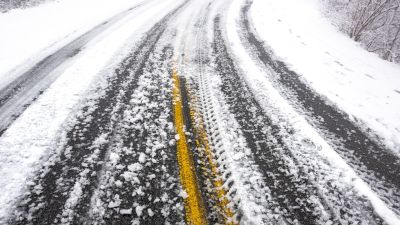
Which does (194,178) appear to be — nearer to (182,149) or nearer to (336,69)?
(182,149)

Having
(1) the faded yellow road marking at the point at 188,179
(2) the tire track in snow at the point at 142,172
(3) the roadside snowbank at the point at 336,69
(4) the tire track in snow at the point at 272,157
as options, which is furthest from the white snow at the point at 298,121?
(2) the tire track in snow at the point at 142,172

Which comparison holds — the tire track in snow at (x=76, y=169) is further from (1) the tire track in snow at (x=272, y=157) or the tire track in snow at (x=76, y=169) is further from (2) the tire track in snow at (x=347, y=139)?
(2) the tire track in snow at (x=347, y=139)

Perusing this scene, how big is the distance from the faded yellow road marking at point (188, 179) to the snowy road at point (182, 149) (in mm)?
12

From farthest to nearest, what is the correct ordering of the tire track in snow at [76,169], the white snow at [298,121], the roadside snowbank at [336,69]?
the roadside snowbank at [336,69] < the white snow at [298,121] < the tire track in snow at [76,169]

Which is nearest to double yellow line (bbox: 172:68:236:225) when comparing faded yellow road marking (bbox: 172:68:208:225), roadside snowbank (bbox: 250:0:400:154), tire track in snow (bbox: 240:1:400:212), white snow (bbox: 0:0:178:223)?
faded yellow road marking (bbox: 172:68:208:225)

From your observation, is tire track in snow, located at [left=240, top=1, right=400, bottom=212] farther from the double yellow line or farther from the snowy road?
the double yellow line

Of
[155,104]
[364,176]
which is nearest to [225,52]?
[155,104]

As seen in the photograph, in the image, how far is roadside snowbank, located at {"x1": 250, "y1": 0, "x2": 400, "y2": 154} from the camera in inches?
180

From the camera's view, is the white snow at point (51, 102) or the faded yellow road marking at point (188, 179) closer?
the faded yellow road marking at point (188, 179)

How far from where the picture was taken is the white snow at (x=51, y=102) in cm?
288

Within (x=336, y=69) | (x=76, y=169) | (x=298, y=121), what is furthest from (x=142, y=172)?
(x=336, y=69)

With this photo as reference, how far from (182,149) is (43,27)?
7419 mm

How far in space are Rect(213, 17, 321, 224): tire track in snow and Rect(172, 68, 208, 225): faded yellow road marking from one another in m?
0.74

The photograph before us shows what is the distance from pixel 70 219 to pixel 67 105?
7.36 feet
